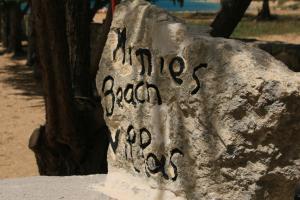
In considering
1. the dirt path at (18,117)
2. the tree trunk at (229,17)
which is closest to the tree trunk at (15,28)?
the dirt path at (18,117)

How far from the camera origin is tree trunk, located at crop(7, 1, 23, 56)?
17655 millimetres

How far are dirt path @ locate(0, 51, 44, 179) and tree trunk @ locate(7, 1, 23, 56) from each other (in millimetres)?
1913

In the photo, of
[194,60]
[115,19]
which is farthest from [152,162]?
[115,19]

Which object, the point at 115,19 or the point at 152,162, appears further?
the point at 115,19

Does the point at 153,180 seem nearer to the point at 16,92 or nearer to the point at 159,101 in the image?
the point at 159,101

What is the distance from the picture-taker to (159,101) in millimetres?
3783

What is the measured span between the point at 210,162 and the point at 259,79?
1.82ft

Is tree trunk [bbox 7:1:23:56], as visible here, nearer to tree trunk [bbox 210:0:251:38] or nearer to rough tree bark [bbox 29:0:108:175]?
tree trunk [bbox 210:0:251:38]

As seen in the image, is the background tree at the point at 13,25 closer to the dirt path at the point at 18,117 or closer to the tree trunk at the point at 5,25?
the tree trunk at the point at 5,25

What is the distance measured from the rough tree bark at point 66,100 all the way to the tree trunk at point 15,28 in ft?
39.1

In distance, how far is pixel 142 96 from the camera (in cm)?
391

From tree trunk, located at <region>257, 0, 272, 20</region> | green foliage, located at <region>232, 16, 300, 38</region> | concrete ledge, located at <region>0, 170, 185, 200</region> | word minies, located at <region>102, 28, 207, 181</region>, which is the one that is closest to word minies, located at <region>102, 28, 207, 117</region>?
word minies, located at <region>102, 28, 207, 181</region>

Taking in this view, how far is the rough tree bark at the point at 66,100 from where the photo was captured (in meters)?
5.14

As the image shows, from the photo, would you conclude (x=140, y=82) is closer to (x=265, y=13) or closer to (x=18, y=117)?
(x=18, y=117)
